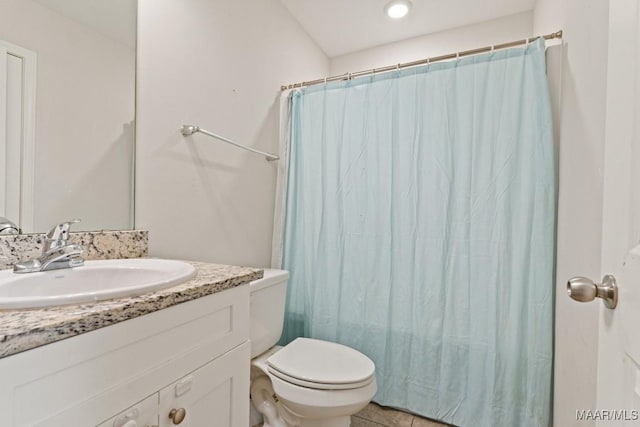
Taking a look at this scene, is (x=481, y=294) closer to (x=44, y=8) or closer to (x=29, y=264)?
(x=29, y=264)

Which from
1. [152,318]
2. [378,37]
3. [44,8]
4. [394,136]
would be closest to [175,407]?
[152,318]

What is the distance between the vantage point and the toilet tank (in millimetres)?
1289

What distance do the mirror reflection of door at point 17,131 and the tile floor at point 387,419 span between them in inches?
64.2

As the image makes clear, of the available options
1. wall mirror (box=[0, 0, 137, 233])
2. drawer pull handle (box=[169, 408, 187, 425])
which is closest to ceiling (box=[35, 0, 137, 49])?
wall mirror (box=[0, 0, 137, 233])

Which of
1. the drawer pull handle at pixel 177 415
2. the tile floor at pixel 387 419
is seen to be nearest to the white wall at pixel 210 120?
the drawer pull handle at pixel 177 415

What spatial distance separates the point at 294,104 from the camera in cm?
182

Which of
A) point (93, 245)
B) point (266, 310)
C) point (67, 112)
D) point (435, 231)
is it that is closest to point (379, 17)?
point (435, 231)

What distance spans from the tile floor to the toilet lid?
1.53 ft

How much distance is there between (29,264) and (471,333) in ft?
5.40

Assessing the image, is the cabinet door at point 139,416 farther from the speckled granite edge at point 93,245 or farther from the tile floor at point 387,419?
the tile floor at point 387,419

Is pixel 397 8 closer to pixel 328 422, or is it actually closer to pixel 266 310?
pixel 266 310

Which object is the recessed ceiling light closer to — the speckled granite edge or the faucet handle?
Answer: the speckled granite edge

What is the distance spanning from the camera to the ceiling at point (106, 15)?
928 mm

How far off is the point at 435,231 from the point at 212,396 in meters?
1.18
